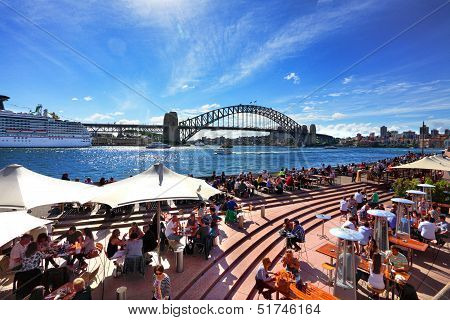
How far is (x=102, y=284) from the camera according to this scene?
14.1ft

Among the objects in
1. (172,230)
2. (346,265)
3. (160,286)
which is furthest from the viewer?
(172,230)

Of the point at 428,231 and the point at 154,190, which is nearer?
the point at 154,190

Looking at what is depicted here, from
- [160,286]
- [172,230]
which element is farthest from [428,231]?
[160,286]

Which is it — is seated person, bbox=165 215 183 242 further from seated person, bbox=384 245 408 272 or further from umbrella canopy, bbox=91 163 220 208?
seated person, bbox=384 245 408 272

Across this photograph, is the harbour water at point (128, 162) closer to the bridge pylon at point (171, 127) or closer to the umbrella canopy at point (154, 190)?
the bridge pylon at point (171, 127)

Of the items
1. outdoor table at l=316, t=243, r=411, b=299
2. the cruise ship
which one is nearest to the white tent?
outdoor table at l=316, t=243, r=411, b=299

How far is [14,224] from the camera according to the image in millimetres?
3740

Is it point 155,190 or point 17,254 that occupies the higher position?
point 155,190

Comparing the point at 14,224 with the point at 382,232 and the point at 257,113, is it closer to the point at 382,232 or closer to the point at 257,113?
the point at 382,232

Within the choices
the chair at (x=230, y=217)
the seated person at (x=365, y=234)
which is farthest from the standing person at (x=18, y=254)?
the seated person at (x=365, y=234)

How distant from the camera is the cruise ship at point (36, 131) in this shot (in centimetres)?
6244

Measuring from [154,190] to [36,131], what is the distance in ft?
266

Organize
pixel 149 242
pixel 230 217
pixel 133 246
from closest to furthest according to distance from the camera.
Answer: pixel 133 246
pixel 149 242
pixel 230 217
